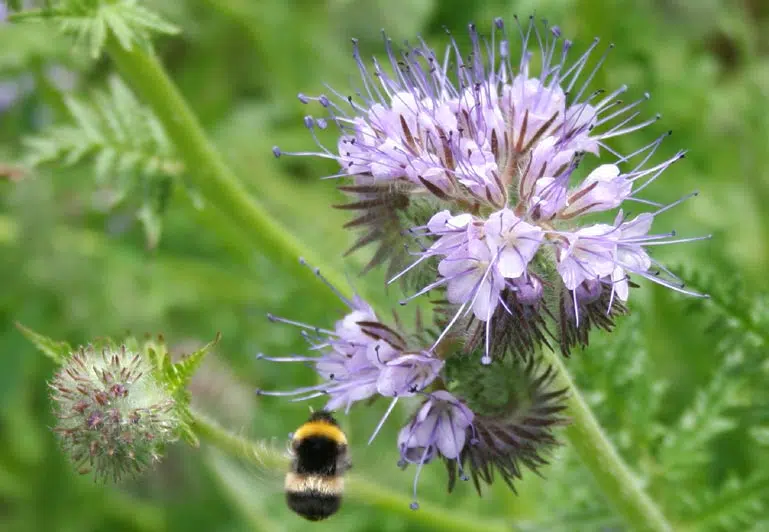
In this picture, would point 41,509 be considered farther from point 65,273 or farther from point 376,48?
point 376,48

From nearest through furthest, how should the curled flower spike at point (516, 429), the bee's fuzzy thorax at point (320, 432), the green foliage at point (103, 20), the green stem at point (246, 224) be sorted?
the curled flower spike at point (516, 429)
the bee's fuzzy thorax at point (320, 432)
the green stem at point (246, 224)
the green foliage at point (103, 20)

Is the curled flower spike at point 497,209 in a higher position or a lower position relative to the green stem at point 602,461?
higher

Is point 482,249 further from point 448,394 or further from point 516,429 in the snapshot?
point 516,429

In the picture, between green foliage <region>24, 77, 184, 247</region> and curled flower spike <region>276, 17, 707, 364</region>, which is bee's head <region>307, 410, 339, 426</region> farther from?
green foliage <region>24, 77, 184, 247</region>

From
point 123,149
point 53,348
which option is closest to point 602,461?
point 53,348

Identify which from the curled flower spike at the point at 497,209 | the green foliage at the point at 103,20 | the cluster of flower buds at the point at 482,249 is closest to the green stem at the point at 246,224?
the green foliage at the point at 103,20

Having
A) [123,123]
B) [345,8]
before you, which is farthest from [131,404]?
[345,8]

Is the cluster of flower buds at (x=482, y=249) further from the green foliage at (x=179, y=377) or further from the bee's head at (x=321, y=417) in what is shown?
the green foliage at (x=179, y=377)
